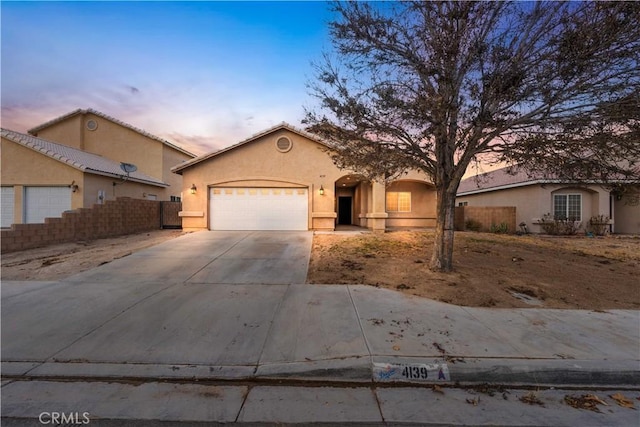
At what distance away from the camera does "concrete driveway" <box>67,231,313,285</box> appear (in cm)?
778

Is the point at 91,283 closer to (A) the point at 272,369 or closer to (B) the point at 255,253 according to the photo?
(B) the point at 255,253

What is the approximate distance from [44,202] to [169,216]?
5.93 metres

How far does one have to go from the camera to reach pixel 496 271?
27.8 ft

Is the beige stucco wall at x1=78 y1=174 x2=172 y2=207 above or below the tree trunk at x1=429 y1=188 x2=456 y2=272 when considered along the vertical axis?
above

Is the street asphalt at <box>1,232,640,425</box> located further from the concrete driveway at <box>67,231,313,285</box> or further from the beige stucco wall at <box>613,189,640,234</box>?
the beige stucco wall at <box>613,189,640,234</box>

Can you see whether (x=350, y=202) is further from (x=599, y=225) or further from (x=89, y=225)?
(x=89, y=225)

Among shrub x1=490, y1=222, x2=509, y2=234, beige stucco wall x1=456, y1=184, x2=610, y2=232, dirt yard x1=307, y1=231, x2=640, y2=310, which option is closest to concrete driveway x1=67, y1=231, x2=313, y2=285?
dirt yard x1=307, y1=231, x2=640, y2=310

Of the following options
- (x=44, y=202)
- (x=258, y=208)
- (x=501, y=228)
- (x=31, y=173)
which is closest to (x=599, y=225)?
(x=501, y=228)

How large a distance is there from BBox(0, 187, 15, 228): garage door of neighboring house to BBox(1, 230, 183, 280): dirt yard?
5131mm

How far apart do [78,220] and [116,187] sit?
4632 millimetres

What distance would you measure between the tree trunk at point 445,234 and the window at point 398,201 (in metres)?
10.3

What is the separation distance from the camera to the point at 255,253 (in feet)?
34.6

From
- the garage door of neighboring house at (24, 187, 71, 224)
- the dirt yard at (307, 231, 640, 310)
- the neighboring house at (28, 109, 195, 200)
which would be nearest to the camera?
the dirt yard at (307, 231, 640, 310)

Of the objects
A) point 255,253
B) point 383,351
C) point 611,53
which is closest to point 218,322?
point 383,351
